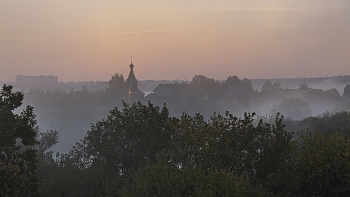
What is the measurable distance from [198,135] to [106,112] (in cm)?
12226

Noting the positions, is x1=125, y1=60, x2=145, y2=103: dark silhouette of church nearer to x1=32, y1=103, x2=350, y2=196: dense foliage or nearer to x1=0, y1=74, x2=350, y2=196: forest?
x1=32, y1=103, x2=350, y2=196: dense foliage

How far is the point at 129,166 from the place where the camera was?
85.5 ft

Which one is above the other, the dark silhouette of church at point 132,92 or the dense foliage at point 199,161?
the dark silhouette of church at point 132,92

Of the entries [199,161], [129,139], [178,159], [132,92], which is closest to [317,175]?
[199,161]

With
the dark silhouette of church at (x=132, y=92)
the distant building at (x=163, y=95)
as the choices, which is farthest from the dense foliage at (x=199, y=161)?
the distant building at (x=163, y=95)

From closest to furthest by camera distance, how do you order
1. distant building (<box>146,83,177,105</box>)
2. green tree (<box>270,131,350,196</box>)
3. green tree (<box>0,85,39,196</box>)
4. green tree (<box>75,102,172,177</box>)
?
green tree (<box>0,85,39,196</box>)
green tree (<box>270,131,350,196</box>)
green tree (<box>75,102,172,177</box>)
distant building (<box>146,83,177,105</box>)

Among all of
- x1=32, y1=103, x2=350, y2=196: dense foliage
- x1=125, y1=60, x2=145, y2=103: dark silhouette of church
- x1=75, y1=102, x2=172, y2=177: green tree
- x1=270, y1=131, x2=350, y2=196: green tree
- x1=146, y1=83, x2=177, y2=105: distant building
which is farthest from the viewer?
x1=146, y1=83, x2=177, y2=105: distant building

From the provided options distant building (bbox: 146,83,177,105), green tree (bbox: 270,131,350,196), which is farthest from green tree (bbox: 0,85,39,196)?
distant building (bbox: 146,83,177,105)

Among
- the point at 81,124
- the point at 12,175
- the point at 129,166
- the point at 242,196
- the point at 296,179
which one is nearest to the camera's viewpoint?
the point at 12,175

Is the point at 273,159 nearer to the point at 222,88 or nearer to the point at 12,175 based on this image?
the point at 12,175

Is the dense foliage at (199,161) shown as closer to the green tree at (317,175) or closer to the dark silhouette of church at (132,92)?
the green tree at (317,175)

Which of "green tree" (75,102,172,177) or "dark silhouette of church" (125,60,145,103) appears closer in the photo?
"green tree" (75,102,172,177)

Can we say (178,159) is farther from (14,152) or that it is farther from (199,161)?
(14,152)

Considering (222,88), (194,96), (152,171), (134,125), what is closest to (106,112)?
(194,96)
